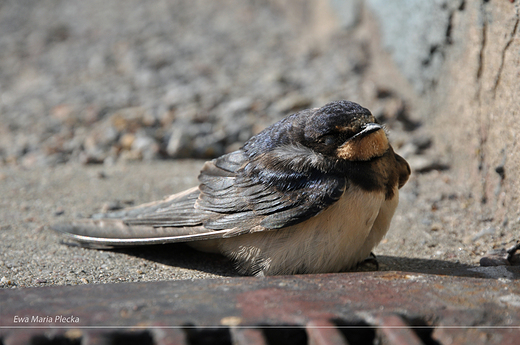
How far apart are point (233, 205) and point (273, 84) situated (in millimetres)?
3265

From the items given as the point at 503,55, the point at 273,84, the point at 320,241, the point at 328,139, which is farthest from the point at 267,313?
the point at 273,84

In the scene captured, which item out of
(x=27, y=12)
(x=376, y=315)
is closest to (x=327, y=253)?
(x=376, y=315)

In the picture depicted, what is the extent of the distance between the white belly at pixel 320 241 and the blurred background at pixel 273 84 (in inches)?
24.3

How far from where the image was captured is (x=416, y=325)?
5.44 feet

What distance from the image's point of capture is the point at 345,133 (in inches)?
89.5

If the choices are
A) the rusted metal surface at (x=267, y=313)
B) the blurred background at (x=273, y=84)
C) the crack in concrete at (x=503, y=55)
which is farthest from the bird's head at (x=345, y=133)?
the crack in concrete at (x=503, y=55)

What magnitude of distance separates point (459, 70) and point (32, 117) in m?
3.95

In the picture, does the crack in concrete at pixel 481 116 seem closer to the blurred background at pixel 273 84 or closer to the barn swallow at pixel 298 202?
the blurred background at pixel 273 84

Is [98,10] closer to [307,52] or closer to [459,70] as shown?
[307,52]

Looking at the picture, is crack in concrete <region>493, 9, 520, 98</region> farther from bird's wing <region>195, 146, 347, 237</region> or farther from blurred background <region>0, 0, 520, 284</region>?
bird's wing <region>195, 146, 347, 237</region>

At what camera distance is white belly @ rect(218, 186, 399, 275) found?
219 cm

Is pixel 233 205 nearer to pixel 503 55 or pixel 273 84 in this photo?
pixel 503 55

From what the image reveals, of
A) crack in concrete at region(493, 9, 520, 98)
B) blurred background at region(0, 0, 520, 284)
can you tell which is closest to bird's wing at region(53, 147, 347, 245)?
blurred background at region(0, 0, 520, 284)

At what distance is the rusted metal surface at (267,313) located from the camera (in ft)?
5.06
